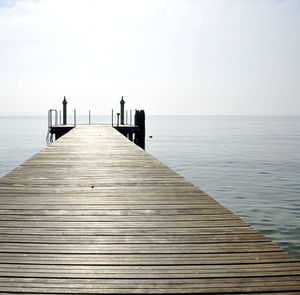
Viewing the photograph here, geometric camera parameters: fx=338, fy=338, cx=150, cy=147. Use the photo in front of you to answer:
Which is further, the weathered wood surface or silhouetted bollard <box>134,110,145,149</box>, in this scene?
silhouetted bollard <box>134,110,145,149</box>

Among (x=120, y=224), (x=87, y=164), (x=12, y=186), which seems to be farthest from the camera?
(x=87, y=164)

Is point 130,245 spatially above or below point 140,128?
below

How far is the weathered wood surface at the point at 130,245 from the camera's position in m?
2.27

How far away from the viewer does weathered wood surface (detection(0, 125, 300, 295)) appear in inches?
89.3

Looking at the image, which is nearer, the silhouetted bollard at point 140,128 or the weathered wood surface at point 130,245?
the weathered wood surface at point 130,245

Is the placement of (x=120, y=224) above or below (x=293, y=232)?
above

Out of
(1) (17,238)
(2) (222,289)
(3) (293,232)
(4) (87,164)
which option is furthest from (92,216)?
(3) (293,232)

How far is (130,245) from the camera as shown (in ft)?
9.54

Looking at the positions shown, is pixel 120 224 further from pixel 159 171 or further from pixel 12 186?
pixel 159 171

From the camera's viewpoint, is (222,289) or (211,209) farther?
(211,209)

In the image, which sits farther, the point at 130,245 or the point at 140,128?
the point at 140,128

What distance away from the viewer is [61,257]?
265 cm

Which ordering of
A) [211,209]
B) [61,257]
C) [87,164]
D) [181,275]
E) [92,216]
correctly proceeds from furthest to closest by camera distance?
1. [87,164]
2. [211,209]
3. [92,216]
4. [61,257]
5. [181,275]

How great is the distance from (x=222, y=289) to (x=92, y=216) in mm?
1903
